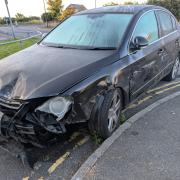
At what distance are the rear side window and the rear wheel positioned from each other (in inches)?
84.2

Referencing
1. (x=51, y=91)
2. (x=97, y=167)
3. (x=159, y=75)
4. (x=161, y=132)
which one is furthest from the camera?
(x=159, y=75)

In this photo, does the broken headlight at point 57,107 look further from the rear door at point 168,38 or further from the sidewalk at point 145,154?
the rear door at point 168,38

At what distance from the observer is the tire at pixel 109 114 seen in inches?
130

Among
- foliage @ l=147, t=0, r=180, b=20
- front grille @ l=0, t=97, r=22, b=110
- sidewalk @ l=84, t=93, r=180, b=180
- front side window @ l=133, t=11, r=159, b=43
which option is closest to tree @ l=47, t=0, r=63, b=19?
foliage @ l=147, t=0, r=180, b=20

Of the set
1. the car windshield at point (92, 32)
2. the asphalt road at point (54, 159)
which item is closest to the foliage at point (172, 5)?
the car windshield at point (92, 32)

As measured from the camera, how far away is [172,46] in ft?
18.2

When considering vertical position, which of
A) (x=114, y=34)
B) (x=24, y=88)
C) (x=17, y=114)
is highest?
(x=114, y=34)

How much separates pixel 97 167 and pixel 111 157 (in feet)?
0.86

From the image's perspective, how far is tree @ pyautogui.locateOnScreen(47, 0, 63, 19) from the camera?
45.6 metres

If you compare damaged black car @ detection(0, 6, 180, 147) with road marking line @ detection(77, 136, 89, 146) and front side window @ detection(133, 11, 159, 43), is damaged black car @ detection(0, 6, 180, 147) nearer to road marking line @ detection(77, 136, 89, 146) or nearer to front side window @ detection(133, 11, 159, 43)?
front side window @ detection(133, 11, 159, 43)

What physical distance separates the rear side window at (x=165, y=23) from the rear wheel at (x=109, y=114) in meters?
2.14

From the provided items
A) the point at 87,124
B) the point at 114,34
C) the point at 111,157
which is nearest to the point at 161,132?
the point at 111,157

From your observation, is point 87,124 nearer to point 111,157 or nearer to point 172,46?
point 111,157

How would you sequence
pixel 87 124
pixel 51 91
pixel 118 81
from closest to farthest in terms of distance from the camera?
1. pixel 51 91
2. pixel 87 124
3. pixel 118 81
